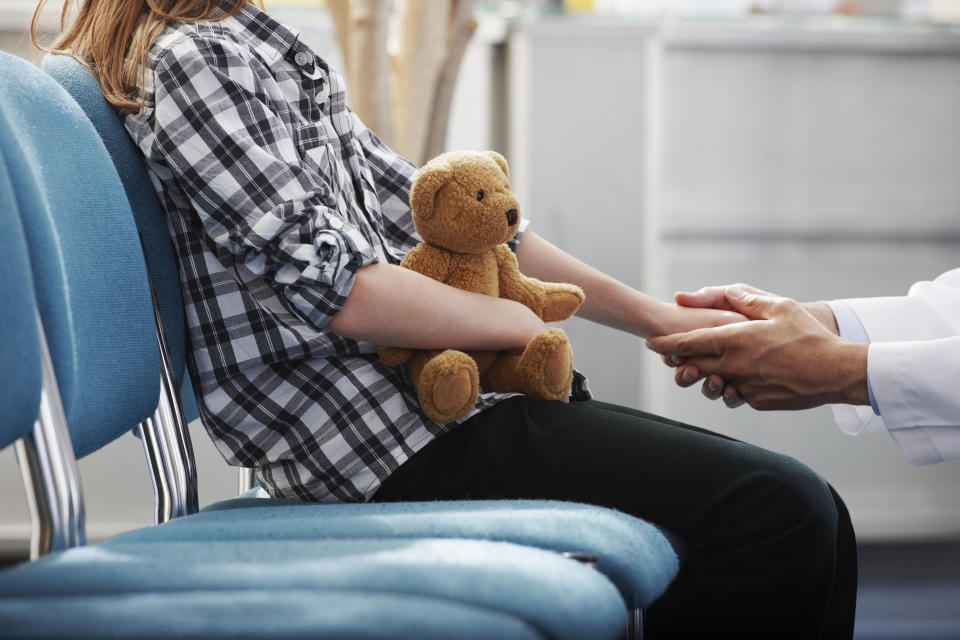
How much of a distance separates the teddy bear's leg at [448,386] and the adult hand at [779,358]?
15.4 inches

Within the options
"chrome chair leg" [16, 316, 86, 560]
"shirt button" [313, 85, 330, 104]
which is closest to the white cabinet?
"shirt button" [313, 85, 330, 104]

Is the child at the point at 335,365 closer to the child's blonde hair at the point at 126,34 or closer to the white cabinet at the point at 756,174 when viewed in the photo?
the child's blonde hair at the point at 126,34

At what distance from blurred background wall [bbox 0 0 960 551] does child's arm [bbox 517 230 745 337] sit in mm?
769

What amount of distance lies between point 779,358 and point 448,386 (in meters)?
0.48

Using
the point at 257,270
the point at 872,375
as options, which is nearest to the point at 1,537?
the point at 257,270

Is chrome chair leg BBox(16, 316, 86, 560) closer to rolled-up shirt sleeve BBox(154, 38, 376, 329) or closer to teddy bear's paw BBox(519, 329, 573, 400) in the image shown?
rolled-up shirt sleeve BBox(154, 38, 376, 329)

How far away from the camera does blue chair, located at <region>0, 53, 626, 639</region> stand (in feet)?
1.55

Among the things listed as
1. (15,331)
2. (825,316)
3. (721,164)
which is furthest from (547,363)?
(721,164)

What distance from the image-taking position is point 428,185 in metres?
0.81

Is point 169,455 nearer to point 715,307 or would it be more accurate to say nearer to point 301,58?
point 301,58

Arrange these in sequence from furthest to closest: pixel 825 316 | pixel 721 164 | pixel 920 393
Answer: pixel 721 164
pixel 825 316
pixel 920 393

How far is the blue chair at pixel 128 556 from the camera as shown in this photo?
0.47 m

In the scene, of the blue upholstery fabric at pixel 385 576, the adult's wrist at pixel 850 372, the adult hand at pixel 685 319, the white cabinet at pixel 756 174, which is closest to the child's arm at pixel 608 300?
the adult hand at pixel 685 319

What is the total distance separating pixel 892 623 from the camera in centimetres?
173
